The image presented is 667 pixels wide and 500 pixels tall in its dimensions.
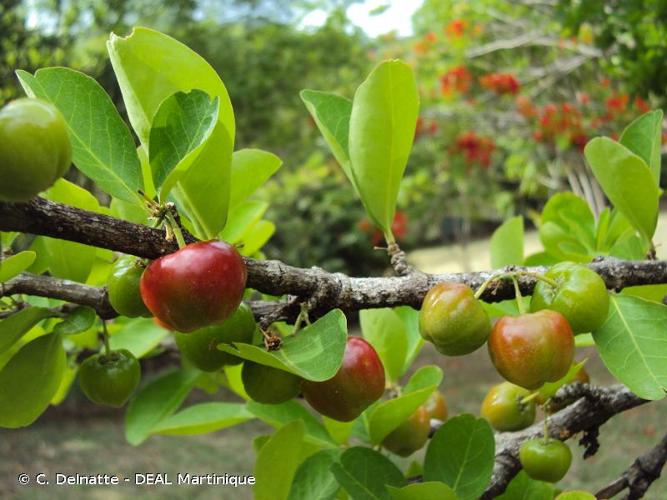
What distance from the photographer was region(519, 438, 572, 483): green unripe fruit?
851 millimetres

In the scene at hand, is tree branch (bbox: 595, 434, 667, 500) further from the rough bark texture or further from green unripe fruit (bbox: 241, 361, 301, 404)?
green unripe fruit (bbox: 241, 361, 301, 404)

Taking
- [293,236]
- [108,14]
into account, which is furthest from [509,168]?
[108,14]

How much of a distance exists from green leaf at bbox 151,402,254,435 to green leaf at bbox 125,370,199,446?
0.05 feet

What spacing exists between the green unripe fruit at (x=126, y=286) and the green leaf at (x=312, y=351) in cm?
12

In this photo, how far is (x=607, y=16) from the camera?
3547 mm

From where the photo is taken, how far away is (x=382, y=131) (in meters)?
0.81

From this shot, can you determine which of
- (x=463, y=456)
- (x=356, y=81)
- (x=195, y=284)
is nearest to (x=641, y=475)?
(x=463, y=456)

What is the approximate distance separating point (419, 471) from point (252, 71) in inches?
332

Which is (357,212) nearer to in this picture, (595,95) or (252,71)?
(252,71)

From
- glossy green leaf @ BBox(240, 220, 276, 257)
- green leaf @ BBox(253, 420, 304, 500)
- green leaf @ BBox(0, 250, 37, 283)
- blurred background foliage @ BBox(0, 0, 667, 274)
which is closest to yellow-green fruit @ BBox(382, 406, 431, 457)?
green leaf @ BBox(253, 420, 304, 500)

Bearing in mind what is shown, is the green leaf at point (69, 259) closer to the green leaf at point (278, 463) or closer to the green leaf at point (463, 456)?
the green leaf at point (278, 463)

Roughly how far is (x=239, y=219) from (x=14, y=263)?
47 cm

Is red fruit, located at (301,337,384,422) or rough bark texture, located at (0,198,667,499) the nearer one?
rough bark texture, located at (0,198,667,499)

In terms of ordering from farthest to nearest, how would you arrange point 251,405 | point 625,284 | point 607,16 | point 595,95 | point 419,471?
point 595,95 → point 607,16 → point 419,471 → point 251,405 → point 625,284
